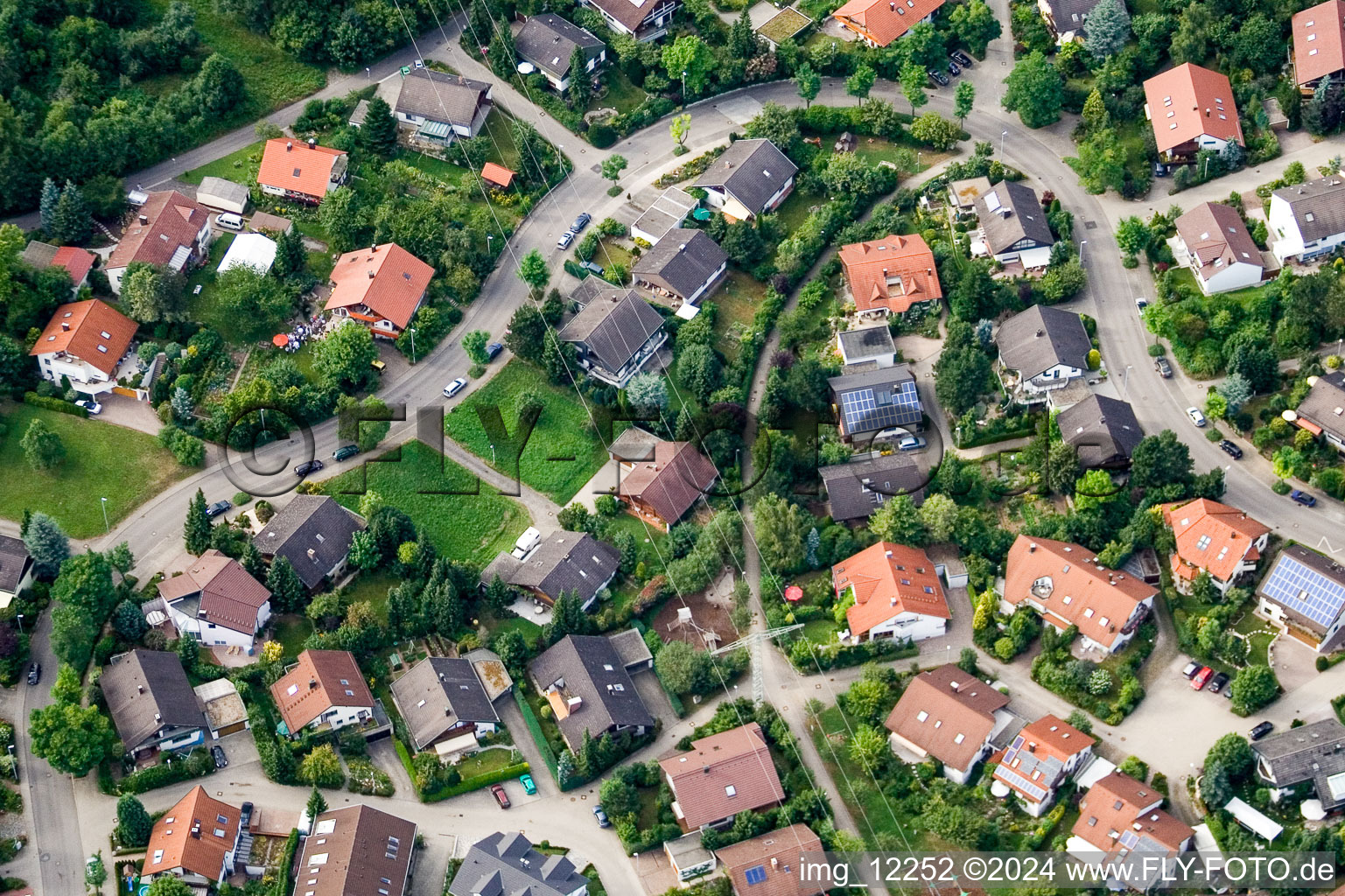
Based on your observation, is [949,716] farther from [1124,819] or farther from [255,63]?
[255,63]

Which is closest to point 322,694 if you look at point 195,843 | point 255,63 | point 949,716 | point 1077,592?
point 195,843

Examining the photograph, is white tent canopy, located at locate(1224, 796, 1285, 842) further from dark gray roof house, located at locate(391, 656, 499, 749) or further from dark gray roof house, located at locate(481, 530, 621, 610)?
dark gray roof house, located at locate(391, 656, 499, 749)

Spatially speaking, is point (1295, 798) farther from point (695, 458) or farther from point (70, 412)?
point (70, 412)

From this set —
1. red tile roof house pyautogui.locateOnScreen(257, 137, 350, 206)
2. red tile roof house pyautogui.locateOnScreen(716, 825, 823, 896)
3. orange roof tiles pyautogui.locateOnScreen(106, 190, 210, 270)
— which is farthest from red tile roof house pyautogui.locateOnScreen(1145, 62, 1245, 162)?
orange roof tiles pyautogui.locateOnScreen(106, 190, 210, 270)

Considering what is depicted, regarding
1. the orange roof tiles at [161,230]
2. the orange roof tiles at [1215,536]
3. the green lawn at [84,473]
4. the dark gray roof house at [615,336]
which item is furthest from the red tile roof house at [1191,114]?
the green lawn at [84,473]

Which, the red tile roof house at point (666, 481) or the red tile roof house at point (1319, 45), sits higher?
the red tile roof house at point (1319, 45)

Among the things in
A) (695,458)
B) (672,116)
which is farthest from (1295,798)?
(672,116)

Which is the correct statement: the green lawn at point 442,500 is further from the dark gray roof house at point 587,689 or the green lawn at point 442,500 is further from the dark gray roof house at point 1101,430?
the dark gray roof house at point 1101,430
